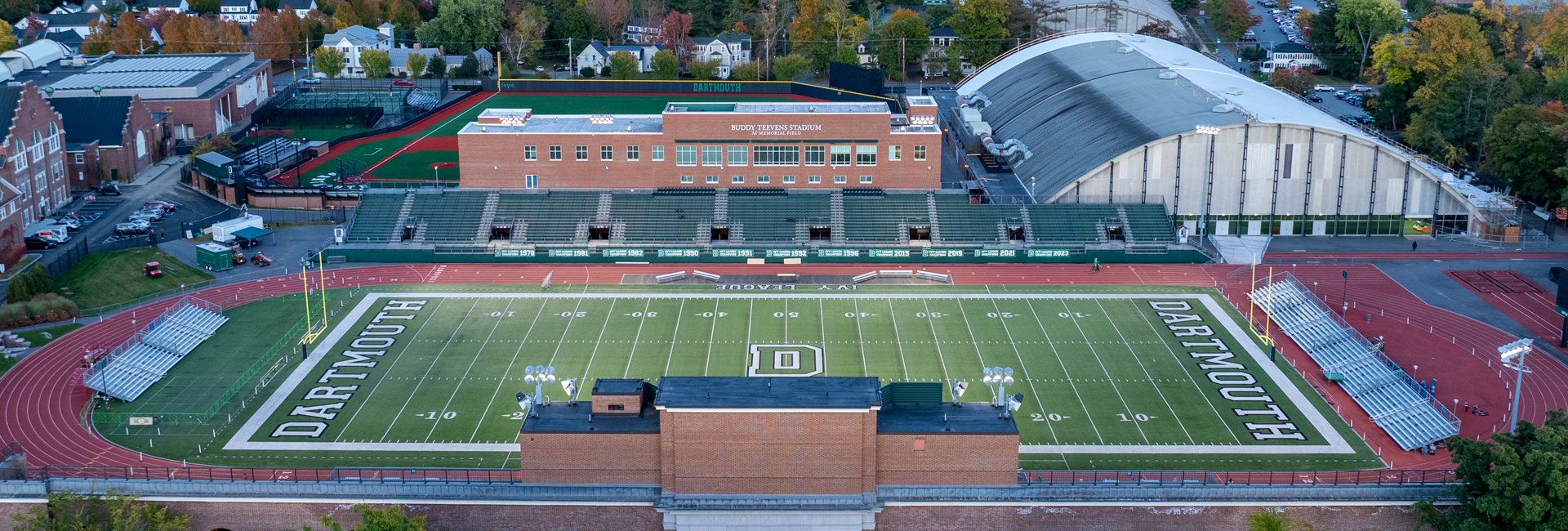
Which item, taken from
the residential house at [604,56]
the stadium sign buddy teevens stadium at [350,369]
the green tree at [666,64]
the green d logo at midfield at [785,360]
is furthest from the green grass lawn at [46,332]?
the residential house at [604,56]

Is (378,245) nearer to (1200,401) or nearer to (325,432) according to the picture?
(325,432)

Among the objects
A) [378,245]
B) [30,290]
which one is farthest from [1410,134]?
[30,290]

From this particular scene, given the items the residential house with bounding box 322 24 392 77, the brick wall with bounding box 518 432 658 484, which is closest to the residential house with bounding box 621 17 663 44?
the residential house with bounding box 322 24 392 77

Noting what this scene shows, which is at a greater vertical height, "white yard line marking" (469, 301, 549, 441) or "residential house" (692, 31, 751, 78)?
"residential house" (692, 31, 751, 78)

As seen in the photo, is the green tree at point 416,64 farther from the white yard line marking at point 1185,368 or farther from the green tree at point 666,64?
the white yard line marking at point 1185,368

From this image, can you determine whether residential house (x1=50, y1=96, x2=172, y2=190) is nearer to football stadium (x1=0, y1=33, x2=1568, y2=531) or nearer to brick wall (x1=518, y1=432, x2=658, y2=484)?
football stadium (x1=0, y1=33, x2=1568, y2=531)

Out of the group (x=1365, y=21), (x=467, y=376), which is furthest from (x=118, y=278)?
(x=1365, y=21)
